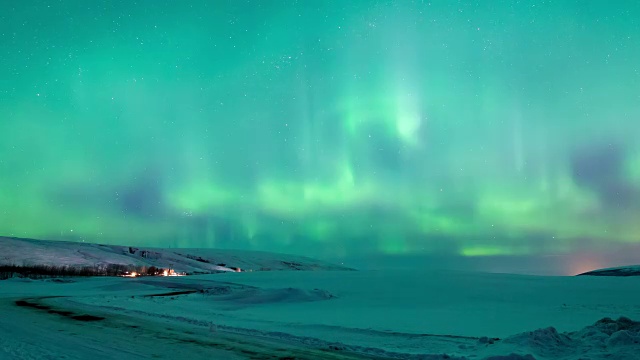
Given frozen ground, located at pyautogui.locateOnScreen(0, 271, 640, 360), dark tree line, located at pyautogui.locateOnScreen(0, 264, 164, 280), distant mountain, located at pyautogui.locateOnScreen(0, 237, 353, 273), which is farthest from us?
distant mountain, located at pyautogui.locateOnScreen(0, 237, 353, 273)

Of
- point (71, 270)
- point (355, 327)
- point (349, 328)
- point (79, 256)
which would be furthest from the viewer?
point (79, 256)

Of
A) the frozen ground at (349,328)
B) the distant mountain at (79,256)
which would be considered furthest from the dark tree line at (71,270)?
the frozen ground at (349,328)

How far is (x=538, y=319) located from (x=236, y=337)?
14.0 m

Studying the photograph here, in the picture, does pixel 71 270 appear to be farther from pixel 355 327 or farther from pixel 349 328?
pixel 349 328

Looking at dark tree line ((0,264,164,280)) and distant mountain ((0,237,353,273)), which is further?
distant mountain ((0,237,353,273))

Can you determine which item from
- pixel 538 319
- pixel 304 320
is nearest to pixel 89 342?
pixel 304 320

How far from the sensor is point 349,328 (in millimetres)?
17141

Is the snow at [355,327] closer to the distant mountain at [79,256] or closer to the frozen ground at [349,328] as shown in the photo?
the frozen ground at [349,328]

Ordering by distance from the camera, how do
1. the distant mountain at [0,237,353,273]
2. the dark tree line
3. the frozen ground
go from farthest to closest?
the distant mountain at [0,237,353,273]
the dark tree line
the frozen ground

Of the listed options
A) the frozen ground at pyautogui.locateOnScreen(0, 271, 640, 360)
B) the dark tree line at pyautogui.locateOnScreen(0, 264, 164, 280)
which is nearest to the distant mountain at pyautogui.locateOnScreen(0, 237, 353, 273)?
the dark tree line at pyautogui.locateOnScreen(0, 264, 164, 280)

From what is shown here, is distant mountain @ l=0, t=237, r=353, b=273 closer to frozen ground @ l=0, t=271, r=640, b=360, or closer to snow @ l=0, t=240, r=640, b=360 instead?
snow @ l=0, t=240, r=640, b=360

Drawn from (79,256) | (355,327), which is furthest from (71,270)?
(355,327)

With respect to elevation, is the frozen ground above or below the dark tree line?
above

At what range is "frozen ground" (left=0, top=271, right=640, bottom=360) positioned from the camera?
37.4ft
